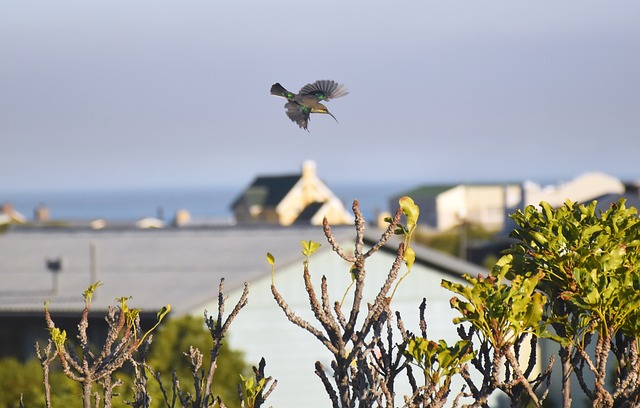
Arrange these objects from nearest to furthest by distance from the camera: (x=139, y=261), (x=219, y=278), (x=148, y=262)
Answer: (x=219, y=278)
(x=148, y=262)
(x=139, y=261)

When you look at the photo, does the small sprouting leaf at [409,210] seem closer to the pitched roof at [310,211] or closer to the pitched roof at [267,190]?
the pitched roof at [310,211]

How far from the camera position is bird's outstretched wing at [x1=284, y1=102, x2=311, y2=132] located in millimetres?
5395

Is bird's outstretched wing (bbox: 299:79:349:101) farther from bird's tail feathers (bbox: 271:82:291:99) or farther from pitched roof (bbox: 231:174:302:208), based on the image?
pitched roof (bbox: 231:174:302:208)

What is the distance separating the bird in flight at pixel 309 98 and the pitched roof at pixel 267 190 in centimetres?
7151

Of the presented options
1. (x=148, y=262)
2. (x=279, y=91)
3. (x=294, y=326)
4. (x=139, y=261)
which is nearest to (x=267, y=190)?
(x=139, y=261)

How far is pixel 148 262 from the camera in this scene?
30.9 metres

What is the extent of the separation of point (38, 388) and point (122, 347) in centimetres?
1023

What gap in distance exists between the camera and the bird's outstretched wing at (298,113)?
5395 millimetres

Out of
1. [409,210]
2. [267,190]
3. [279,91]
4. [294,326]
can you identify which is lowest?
[294,326]

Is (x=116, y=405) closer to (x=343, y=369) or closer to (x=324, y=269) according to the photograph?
(x=343, y=369)

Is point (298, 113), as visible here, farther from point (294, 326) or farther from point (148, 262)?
point (148, 262)

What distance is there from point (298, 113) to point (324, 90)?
0.18m

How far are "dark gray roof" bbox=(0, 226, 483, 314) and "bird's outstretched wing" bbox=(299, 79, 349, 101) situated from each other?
17537mm

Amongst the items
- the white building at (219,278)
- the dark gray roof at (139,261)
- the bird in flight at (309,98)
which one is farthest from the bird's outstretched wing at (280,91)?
the dark gray roof at (139,261)
